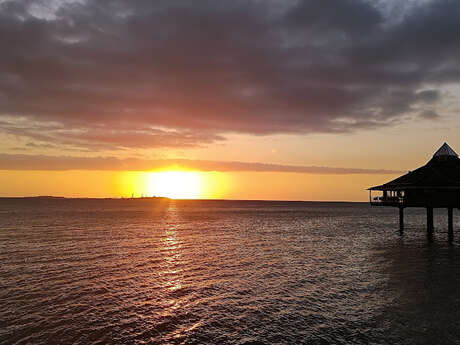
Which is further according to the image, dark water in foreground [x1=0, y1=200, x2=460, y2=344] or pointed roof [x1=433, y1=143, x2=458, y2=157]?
pointed roof [x1=433, y1=143, x2=458, y2=157]

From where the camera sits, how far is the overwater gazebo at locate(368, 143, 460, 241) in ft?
142

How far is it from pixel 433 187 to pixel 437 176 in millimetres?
2483

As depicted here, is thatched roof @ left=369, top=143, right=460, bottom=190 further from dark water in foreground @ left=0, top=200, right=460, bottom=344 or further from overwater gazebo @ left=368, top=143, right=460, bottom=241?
dark water in foreground @ left=0, top=200, right=460, bottom=344

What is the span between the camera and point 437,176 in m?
44.2

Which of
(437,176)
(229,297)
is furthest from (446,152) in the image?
(229,297)

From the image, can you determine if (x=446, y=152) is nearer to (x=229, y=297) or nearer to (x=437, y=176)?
(x=437, y=176)

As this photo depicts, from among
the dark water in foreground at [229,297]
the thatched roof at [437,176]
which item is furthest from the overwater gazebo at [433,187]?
the dark water in foreground at [229,297]

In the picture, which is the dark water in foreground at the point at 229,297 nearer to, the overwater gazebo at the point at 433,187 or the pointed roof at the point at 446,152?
the overwater gazebo at the point at 433,187

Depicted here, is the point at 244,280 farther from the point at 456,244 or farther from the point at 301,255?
the point at 456,244

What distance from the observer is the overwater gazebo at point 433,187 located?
4325cm

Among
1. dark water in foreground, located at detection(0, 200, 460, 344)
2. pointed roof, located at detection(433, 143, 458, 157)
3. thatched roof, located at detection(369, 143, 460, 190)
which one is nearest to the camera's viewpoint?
dark water in foreground, located at detection(0, 200, 460, 344)

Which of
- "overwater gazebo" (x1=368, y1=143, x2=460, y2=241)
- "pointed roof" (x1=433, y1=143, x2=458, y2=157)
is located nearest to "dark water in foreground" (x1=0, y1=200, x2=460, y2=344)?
"overwater gazebo" (x1=368, y1=143, x2=460, y2=241)

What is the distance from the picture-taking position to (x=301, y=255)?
3519cm

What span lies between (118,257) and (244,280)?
613 inches
